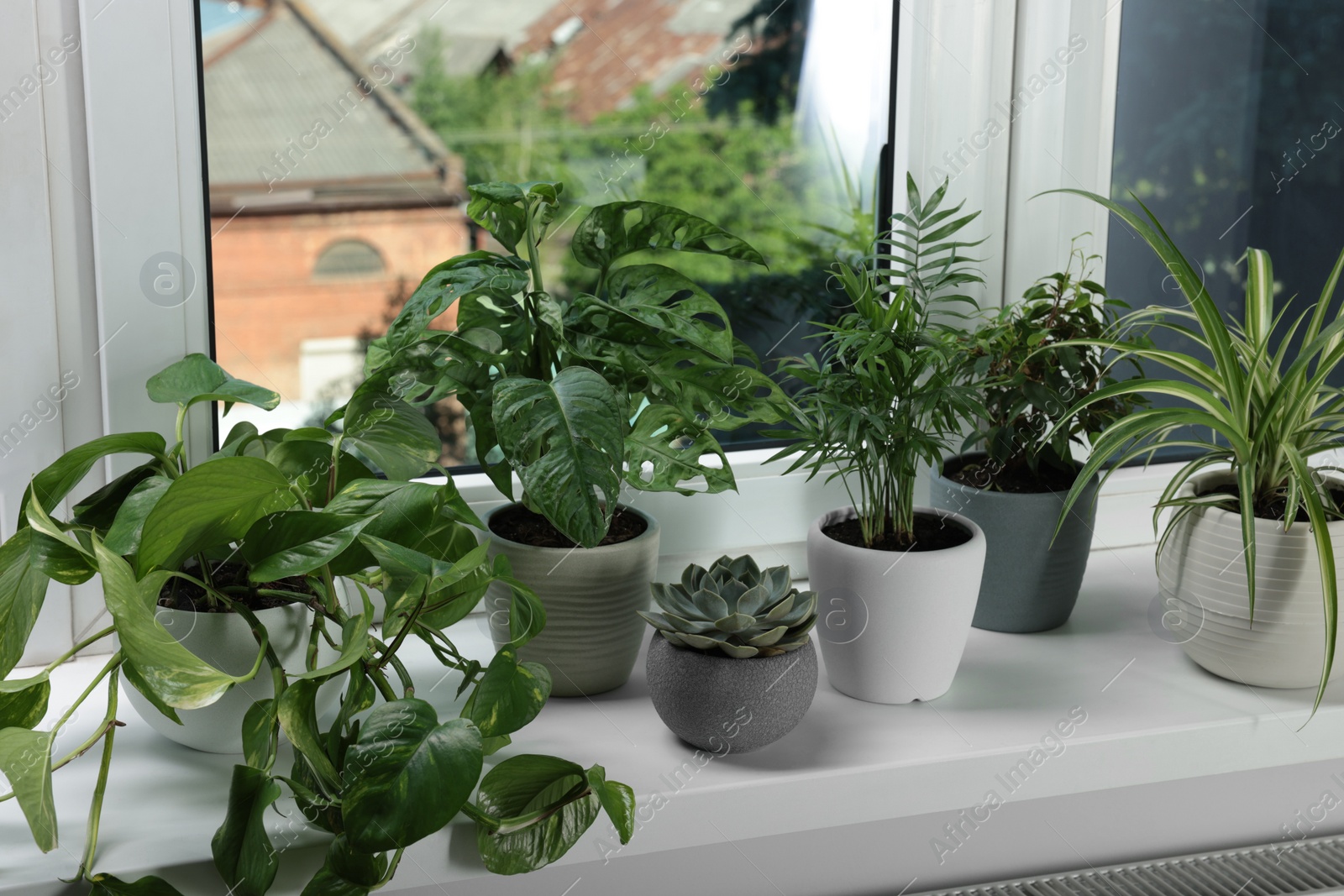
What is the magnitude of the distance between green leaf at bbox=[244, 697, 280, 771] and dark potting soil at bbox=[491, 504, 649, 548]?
271 millimetres

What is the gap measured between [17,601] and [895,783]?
2.29ft

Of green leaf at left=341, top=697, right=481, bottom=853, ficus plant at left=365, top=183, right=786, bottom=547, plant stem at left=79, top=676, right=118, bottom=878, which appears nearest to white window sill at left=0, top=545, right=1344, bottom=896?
plant stem at left=79, top=676, right=118, bottom=878

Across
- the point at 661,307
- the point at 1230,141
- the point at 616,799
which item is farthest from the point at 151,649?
the point at 1230,141

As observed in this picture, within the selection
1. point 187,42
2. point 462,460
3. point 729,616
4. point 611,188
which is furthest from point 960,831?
point 187,42

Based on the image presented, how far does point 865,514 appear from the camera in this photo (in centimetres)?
107

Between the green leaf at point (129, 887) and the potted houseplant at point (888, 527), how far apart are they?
58cm

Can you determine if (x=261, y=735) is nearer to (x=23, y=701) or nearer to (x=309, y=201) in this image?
(x=23, y=701)

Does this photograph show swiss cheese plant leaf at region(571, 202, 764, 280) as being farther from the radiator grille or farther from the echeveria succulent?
the radiator grille

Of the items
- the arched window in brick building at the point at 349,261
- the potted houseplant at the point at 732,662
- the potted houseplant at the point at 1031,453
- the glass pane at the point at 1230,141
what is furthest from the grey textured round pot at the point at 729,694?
the glass pane at the point at 1230,141

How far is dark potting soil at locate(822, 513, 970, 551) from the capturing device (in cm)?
107

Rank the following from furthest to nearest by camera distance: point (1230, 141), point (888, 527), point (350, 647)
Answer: point (1230, 141) < point (888, 527) < point (350, 647)

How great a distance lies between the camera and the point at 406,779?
71 cm

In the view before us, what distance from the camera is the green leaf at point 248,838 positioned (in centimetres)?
76

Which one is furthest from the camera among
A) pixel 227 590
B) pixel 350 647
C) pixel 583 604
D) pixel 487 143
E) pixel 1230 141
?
pixel 1230 141
